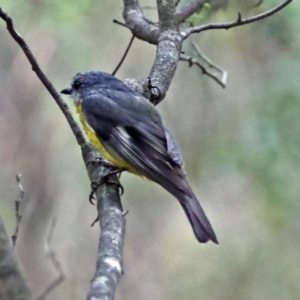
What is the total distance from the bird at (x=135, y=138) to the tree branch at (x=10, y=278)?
0.71 meters

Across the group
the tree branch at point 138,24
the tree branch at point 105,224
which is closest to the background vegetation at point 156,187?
the tree branch at point 138,24

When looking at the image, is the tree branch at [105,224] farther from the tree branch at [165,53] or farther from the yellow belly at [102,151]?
the tree branch at [165,53]

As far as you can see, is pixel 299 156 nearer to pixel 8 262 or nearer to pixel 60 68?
pixel 60 68

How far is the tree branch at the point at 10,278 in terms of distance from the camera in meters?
1.95

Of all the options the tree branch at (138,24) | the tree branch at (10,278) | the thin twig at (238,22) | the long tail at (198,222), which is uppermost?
the tree branch at (138,24)

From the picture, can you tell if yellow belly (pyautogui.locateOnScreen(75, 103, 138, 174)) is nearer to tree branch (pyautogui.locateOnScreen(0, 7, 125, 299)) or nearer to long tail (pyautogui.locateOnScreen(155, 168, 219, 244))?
tree branch (pyautogui.locateOnScreen(0, 7, 125, 299))

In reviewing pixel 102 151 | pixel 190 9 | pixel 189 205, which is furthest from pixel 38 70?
pixel 190 9

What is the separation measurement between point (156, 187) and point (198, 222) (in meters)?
3.99

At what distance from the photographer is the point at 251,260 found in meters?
5.99

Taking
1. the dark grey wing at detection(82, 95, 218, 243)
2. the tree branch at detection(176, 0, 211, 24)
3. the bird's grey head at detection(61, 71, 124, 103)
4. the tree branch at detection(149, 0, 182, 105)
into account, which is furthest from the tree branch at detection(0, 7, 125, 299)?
the tree branch at detection(176, 0, 211, 24)

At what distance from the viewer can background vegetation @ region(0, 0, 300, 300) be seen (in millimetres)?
5344

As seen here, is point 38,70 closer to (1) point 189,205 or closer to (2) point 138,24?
(1) point 189,205

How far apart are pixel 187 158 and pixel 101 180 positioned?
3460mm

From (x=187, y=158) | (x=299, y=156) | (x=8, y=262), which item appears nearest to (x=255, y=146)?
(x=299, y=156)
